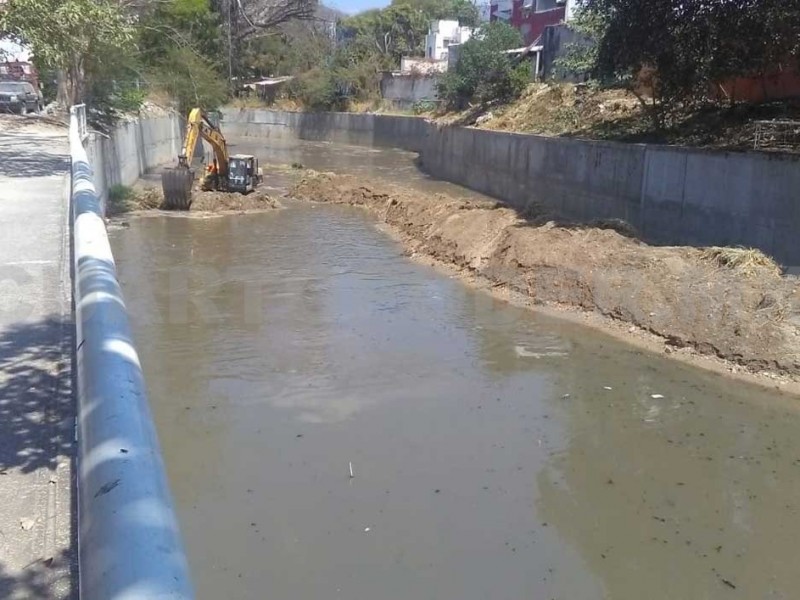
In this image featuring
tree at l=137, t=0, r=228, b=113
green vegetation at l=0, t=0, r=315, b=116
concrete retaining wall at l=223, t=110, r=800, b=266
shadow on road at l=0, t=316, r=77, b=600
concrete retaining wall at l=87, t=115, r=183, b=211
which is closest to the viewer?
shadow on road at l=0, t=316, r=77, b=600

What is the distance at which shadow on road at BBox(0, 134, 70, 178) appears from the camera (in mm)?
13156

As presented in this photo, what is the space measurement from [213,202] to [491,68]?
17016 millimetres

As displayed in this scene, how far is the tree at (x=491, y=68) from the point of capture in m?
34.5

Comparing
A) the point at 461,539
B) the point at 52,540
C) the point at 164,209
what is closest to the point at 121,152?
the point at 164,209

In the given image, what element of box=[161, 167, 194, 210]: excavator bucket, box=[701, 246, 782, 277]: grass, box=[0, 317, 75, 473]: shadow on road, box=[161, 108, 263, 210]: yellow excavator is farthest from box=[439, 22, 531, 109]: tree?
box=[0, 317, 75, 473]: shadow on road

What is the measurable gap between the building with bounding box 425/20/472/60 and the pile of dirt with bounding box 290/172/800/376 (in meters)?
49.8

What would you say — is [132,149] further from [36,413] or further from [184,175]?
[36,413]

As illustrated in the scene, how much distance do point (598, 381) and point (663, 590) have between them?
4654 millimetres

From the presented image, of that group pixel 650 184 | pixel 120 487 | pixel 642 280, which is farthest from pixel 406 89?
pixel 120 487

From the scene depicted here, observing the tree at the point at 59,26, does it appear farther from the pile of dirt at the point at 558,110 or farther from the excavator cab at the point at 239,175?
the pile of dirt at the point at 558,110

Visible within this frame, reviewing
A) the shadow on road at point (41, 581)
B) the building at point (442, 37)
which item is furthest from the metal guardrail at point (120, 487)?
the building at point (442, 37)

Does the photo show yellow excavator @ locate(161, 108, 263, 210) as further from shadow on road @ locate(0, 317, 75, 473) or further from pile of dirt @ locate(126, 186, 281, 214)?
shadow on road @ locate(0, 317, 75, 473)

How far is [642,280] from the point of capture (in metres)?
13.1

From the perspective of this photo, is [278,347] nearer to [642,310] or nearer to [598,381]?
[598,381]
